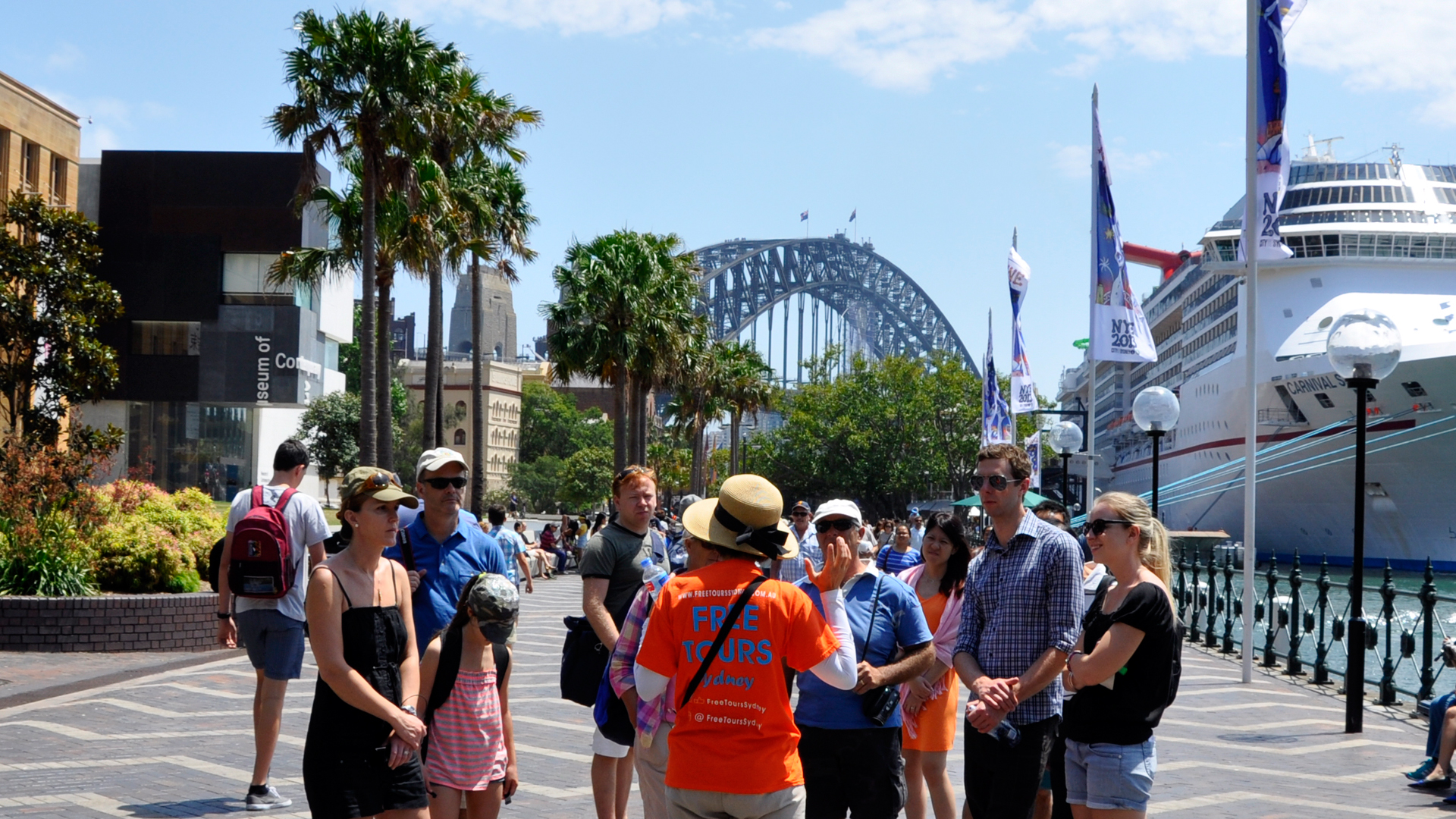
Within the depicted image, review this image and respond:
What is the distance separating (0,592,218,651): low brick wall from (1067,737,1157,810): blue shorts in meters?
11.3

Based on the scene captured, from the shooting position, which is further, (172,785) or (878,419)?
(878,419)

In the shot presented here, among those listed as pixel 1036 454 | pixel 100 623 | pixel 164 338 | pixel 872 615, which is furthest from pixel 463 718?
pixel 164 338

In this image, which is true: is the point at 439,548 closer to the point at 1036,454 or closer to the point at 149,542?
the point at 149,542

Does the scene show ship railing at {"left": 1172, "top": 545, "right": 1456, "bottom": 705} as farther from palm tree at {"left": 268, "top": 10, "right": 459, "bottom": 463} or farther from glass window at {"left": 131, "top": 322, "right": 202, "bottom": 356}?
glass window at {"left": 131, "top": 322, "right": 202, "bottom": 356}

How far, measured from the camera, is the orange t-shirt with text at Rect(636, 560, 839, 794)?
12.3 feet

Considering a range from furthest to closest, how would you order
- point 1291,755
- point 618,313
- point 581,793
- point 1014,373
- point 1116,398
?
1. point 1116,398
2. point 618,313
3. point 1014,373
4. point 1291,755
5. point 581,793

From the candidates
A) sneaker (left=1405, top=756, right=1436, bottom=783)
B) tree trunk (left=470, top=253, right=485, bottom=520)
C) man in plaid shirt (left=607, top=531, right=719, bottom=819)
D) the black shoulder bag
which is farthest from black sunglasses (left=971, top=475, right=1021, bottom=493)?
tree trunk (left=470, top=253, right=485, bottom=520)

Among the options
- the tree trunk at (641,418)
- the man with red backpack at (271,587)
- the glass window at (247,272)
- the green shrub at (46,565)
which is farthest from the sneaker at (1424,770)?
the glass window at (247,272)

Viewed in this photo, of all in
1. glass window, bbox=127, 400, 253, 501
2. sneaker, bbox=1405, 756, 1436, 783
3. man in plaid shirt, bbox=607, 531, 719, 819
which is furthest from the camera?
glass window, bbox=127, 400, 253, 501

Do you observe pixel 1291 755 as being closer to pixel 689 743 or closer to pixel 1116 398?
pixel 689 743

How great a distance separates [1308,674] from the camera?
14656mm

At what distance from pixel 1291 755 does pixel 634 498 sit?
232 inches

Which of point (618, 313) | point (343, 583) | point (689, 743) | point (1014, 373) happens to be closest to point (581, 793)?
point (343, 583)

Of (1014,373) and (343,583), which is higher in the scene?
(1014,373)
